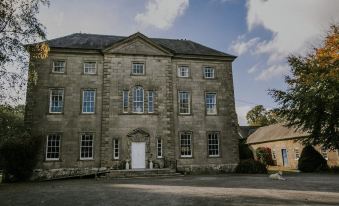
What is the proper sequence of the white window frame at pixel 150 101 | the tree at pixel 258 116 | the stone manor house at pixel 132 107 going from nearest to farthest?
the stone manor house at pixel 132 107
the white window frame at pixel 150 101
the tree at pixel 258 116

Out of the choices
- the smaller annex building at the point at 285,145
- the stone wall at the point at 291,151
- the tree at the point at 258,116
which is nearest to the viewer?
the stone wall at the point at 291,151

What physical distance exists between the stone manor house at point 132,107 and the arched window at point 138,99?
0.09m

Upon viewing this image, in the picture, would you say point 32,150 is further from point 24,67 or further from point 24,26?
point 24,26

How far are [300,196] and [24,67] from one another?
1691 cm

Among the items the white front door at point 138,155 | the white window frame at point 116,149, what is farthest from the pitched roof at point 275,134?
the white window frame at point 116,149

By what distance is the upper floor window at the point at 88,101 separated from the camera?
75.6 ft

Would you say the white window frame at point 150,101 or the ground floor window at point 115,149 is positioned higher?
the white window frame at point 150,101

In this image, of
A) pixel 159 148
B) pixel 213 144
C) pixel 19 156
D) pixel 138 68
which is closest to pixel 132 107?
pixel 138 68

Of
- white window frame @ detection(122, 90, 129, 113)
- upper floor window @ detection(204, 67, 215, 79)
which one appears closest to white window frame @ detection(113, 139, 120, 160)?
white window frame @ detection(122, 90, 129, 113)

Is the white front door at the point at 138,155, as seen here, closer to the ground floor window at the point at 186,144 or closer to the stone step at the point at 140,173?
the stone step at the point at 140,173

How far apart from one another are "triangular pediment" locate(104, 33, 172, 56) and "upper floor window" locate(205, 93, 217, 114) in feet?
18.4

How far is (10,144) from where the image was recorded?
19062 millimetres

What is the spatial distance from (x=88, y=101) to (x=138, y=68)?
213 inches

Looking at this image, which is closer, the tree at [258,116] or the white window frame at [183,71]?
the white window frame at [183,71]
